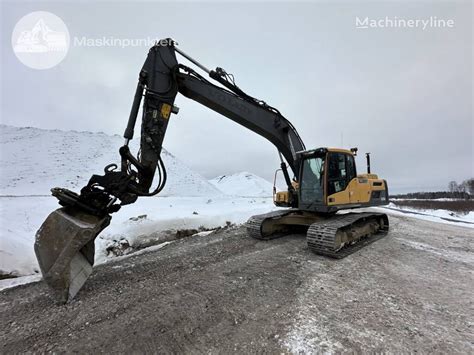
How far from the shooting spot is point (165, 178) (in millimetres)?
4035

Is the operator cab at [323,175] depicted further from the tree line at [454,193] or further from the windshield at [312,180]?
the tree line at [454,193]

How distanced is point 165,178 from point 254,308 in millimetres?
2449

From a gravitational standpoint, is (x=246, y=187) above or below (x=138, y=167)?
above

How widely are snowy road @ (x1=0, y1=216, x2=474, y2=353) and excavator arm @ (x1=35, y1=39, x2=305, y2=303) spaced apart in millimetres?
554

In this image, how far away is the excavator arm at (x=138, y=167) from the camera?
9.95 feet

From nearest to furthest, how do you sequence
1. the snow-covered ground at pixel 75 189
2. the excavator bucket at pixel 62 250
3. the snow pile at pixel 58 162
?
1. the excavator bucket at pixel 62 250
2. the snow-covered ground at pixel 75 189
3. the snow pile at pixel 58 162

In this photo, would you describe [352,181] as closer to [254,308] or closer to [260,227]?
[260,227]

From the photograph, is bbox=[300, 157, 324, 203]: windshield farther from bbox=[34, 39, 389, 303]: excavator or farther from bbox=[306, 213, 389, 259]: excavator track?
bbox=[306, 213, 389, 259]: excavator track

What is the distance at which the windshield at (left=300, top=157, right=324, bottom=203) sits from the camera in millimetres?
5766

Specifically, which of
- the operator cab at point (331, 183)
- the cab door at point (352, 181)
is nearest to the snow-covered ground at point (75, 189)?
the operator cab at point (331, 183)

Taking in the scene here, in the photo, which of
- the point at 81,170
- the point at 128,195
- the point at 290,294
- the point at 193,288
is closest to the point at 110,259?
the point at 128,195

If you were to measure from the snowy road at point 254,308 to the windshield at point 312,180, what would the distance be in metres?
1.63

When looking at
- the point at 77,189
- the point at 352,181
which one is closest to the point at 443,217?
the point at 352,181

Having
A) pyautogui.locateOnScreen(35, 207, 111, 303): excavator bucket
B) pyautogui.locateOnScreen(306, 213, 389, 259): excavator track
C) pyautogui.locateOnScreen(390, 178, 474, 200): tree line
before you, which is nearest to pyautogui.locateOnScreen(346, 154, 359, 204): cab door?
pyautogui.locateOnScreen(306, 213, 389, 259): excavator track
